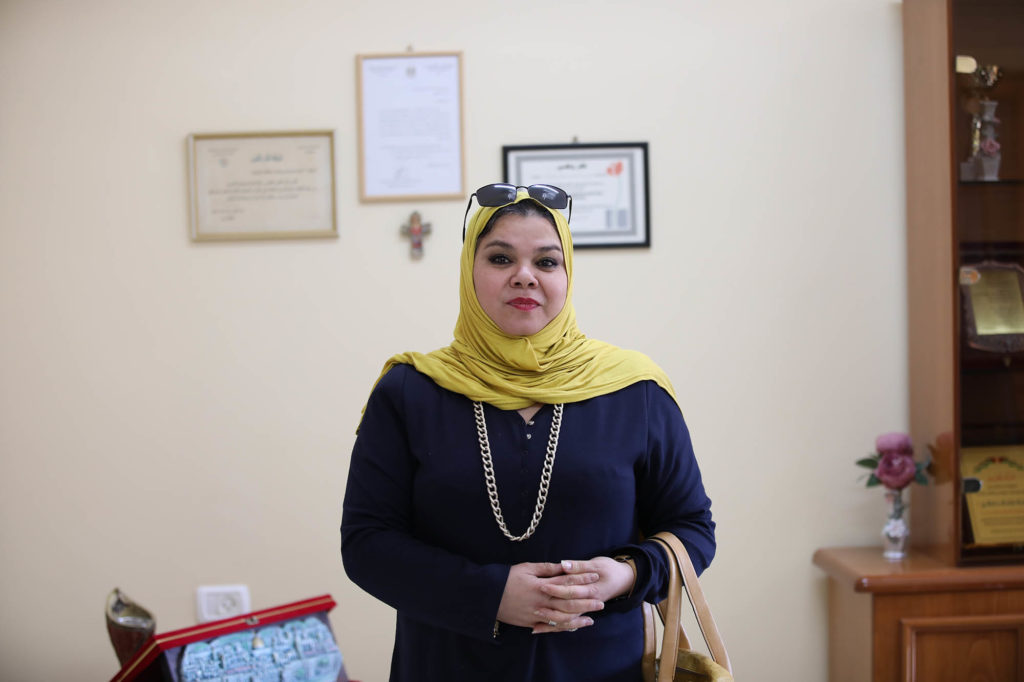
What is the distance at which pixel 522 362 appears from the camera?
51.6 inches

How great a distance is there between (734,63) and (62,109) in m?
1.93

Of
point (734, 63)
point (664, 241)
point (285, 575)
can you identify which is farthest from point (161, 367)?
point (734, 63)

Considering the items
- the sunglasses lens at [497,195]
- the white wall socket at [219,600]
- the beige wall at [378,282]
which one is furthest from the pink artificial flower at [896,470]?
the white wall socket at [219,600]

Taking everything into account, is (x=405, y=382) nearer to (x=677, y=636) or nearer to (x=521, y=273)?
(x=521, y=273)

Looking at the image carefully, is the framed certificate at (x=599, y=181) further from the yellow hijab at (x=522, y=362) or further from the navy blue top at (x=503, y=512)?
the navy blue top at (x=503, y=512)

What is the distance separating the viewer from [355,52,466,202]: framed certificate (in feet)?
7.87

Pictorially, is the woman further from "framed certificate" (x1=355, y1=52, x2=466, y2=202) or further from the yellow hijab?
"framed certificate" (x1=355, y1=52, x2=466, y2=202)

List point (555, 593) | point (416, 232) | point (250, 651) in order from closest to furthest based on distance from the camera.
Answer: point (555, 593)
point (250, 651)
point (416, 232)

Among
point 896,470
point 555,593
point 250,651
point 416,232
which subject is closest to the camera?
point 555,593

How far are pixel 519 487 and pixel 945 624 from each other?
4.82 ft

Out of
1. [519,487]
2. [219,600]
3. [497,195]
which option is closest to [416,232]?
[497,195]

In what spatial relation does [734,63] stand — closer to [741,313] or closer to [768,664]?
[741,313]

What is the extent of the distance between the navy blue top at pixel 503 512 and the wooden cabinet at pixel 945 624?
109 centimetres

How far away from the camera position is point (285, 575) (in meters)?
2.40
